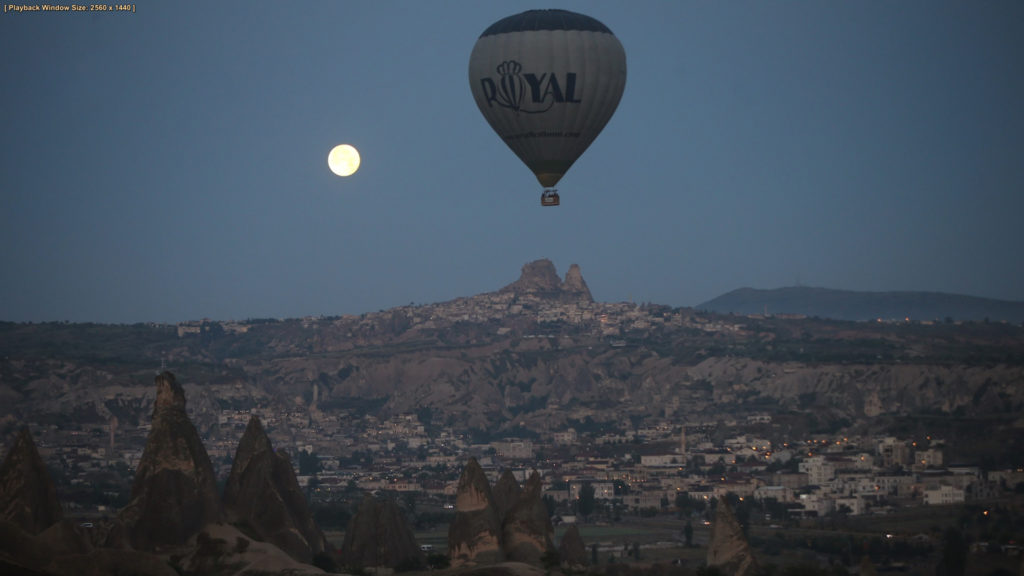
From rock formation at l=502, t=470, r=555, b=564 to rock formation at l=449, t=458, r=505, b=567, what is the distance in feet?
0.76

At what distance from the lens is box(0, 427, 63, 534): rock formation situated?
4028 cm

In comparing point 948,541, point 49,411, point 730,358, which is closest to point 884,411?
point 730,358

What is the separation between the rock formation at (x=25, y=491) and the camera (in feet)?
132

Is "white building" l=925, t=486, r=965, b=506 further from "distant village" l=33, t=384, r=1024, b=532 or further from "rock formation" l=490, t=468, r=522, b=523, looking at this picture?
"rock formation" l=490, t=468, r=522, b=523

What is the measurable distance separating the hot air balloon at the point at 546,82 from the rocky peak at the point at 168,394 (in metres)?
11.8

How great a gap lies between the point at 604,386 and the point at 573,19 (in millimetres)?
132275

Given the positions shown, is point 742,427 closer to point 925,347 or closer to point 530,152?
point 925,347

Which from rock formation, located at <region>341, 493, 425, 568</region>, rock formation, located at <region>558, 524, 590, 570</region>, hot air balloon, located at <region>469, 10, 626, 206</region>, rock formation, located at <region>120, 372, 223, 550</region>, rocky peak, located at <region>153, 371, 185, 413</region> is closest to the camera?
rock formation, located at <region>120, 372, 223, 550</region>

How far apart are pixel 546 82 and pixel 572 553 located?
1273 cm

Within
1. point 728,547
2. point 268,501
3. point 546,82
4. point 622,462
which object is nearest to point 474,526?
point 268,501

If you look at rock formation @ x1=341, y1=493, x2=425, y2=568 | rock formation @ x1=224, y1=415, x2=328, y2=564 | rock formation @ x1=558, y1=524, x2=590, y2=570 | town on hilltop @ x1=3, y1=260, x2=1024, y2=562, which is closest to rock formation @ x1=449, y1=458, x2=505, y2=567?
rock formation @ x1=558, y1=524, x2=590, y2=570

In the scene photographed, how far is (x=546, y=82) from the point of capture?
165ft

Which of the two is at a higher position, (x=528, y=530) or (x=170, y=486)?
(x=170, y=486)

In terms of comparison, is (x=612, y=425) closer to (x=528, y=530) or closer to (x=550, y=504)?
(x=550, y=504)
